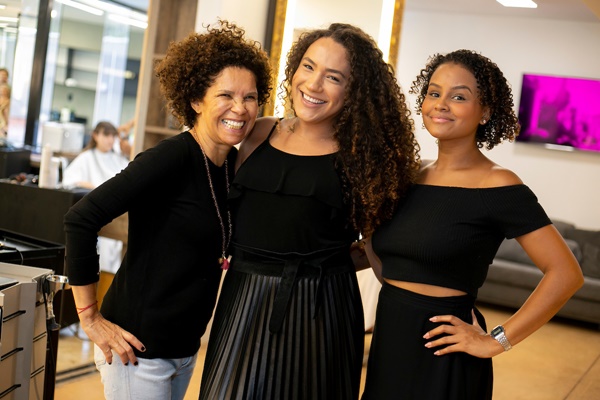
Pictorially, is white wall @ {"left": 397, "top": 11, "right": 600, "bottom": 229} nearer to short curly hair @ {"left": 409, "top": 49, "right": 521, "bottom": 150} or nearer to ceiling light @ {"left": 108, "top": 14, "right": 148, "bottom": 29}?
ceiling light @ {"left": 108, "top": 14, "right": 148, "bottom": 29}

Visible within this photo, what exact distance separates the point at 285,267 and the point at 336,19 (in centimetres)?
310

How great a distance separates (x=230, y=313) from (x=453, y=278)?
586 millimetres

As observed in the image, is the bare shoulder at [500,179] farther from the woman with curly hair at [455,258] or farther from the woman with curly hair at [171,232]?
the woman with curly hair at [171,232]

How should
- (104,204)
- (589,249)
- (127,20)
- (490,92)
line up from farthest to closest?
1. (127,20)
2. (589,249)
3. (490,92)
4. (104,204)

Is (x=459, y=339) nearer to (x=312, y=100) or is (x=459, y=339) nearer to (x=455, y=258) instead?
(x=455, y=258)

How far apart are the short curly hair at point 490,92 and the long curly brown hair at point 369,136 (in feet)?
0.65

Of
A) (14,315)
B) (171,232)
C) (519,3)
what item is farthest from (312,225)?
(519,3)

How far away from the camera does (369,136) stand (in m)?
2.00

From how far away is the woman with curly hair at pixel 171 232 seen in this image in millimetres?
1812

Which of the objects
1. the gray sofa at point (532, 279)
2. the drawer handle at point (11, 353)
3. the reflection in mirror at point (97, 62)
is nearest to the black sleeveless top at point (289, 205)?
the drawer handle at point (11, 353)

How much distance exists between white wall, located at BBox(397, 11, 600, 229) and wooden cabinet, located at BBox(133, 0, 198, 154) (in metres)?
3.80

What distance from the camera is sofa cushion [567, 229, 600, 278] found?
7.19 m

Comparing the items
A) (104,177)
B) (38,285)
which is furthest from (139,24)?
(38,285)

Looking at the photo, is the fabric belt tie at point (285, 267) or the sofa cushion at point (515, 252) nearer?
the fabric belt tie at point (285, 267)
